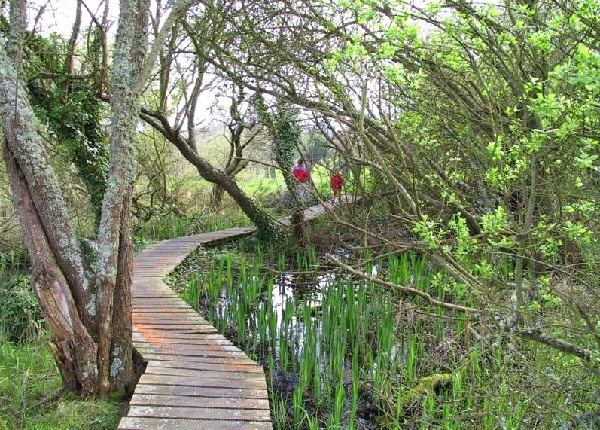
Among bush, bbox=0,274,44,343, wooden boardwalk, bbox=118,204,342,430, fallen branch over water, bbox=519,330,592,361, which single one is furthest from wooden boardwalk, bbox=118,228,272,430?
fallen branch over water, bbox=519,330,592,361

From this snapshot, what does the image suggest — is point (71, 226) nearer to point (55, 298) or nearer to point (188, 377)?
point (55, 298)

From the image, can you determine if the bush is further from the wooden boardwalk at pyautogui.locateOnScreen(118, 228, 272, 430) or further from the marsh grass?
the marsh grass

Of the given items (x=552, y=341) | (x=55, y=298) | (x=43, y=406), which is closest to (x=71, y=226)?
(x=55, y=298)

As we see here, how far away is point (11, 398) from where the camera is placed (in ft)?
12.7

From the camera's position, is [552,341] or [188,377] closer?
[552,341]

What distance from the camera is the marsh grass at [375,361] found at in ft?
10.8

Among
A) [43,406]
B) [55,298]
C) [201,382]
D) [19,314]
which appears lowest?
[43,406]

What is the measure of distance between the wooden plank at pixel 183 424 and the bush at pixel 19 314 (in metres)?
2.98

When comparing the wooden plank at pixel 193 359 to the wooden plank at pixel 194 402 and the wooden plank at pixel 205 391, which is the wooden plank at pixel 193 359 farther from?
the wooden plank at pixel 194 402

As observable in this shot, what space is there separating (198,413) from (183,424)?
0.15 meters

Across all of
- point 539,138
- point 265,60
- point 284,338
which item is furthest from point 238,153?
point 539,138

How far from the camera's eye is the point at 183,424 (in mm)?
3039

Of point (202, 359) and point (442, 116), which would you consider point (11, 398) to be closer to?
point (202, 359)

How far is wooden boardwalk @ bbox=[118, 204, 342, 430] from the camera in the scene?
10.2ft
